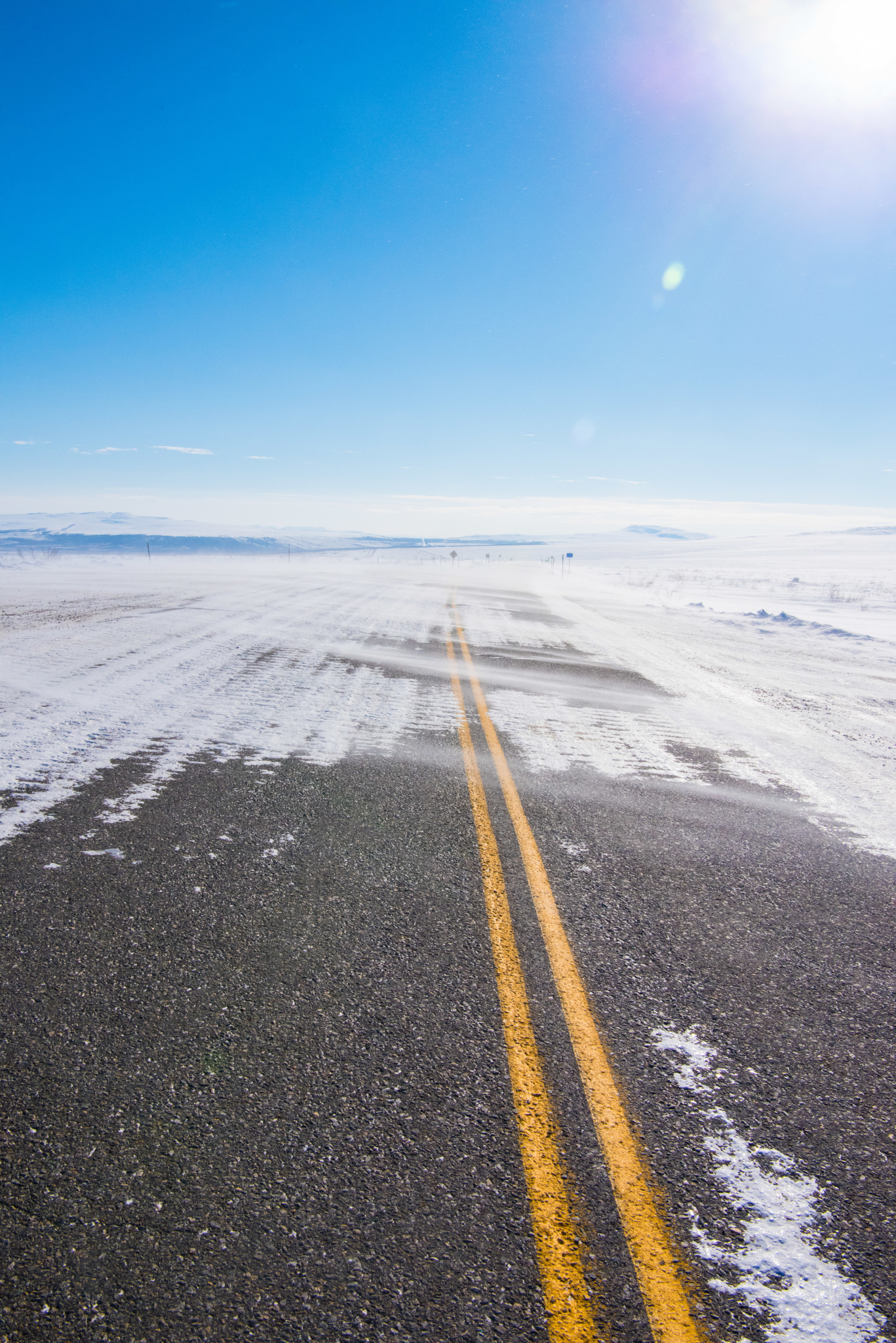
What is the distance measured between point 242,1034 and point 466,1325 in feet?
4.24

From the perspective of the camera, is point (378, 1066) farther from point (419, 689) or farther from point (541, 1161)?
point (419, 689)

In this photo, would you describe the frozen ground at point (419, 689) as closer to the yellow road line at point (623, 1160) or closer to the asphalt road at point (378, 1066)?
the asphalt road at point (378, 1066)

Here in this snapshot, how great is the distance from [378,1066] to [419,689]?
6723 millimetres

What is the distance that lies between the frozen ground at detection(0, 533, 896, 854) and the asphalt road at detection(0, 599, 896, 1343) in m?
1.41

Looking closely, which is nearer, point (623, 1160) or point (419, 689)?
point (623, 1160)

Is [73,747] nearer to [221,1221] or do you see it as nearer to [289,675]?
[289,675]

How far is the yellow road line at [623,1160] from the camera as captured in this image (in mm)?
1808

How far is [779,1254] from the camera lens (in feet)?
6.49

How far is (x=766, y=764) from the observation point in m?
6.72

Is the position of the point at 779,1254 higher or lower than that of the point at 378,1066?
lower

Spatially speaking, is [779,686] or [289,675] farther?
[779,686]

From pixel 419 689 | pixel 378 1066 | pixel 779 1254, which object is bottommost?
pixel 779 1254

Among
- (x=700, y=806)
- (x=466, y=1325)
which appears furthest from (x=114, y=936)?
(x=700, y=806)

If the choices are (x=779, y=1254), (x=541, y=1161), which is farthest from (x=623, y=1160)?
(x=779, y=1254)
